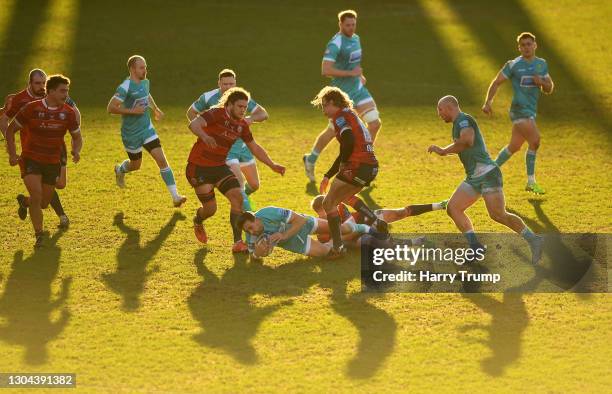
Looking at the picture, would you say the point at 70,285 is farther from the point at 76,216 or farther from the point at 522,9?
the point at 522,9

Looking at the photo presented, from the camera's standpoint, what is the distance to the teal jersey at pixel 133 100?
15.6m

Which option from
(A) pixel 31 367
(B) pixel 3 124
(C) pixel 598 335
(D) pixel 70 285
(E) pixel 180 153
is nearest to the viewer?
(A) pixel 31 367

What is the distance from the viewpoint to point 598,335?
11.5m

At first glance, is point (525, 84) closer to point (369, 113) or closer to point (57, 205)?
point (369, 113)

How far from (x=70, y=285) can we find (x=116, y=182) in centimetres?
454

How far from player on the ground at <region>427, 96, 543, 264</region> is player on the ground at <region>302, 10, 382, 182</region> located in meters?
4.35

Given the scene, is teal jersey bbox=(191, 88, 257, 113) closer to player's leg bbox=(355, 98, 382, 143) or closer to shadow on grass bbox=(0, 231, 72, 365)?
player's leg bbox=(355, 98, 382, 143)

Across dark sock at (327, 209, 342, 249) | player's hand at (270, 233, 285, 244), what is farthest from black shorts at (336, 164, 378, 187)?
player's hand at (270, 233, 285, 244)

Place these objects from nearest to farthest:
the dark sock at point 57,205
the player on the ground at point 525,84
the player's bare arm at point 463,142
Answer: the player's bare arm at point 463,142 < the dark sock at point 57,205 < the player on the ground at point 525,84

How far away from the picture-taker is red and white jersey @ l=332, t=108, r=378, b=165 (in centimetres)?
1324

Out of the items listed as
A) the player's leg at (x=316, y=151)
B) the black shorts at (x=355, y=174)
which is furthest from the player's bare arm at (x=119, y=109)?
the black shorts at (x=355, y=174)

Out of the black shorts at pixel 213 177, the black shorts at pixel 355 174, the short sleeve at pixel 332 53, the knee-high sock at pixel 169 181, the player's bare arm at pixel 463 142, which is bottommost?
the knee-high sock at pixel 169 181

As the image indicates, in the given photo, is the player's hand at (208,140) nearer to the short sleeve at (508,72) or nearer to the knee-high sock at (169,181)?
the knee-high sock at (169,181)

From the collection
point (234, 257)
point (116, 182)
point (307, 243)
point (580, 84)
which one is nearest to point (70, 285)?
point (234, 257)
